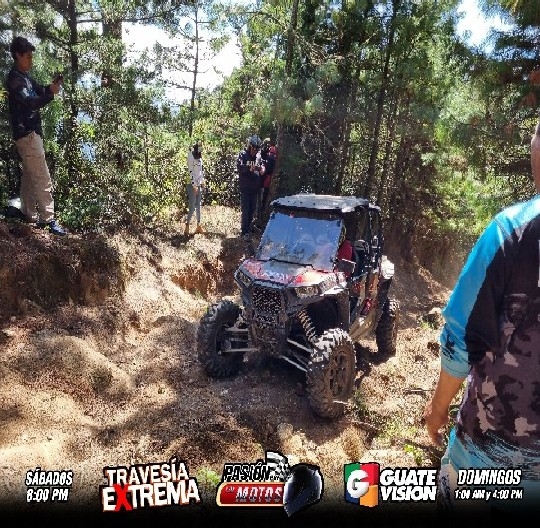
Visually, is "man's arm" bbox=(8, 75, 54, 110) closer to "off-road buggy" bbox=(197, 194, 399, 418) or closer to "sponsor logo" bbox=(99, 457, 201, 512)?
"off-road buggy" bbox=(197, 194, 399, 418)

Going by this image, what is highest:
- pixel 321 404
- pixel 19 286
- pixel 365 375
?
pixel 19 286

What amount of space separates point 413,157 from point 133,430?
412 inches

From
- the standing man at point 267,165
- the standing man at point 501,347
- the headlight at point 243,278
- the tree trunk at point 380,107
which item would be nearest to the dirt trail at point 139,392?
the headlight at point 243,278

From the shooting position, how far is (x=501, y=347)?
1.64m

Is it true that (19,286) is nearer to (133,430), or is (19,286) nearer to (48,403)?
(48,403)

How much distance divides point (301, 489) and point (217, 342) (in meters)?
3.22

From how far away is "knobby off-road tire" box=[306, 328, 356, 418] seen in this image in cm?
474

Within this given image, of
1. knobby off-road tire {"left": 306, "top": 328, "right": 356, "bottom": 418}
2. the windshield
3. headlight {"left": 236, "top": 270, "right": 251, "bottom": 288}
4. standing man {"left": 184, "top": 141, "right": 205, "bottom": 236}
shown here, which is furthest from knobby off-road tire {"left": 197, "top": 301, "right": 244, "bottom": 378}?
standing man {"left": 184, "top": 141, "right": 205, "bottom": 236}

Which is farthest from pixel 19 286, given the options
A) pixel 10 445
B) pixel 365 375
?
pixel 365 375

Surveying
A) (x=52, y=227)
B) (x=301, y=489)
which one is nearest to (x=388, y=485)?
(x=301, y=489)

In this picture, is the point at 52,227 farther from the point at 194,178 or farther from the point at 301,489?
the point at 301,489

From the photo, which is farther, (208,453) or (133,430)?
(133,430)

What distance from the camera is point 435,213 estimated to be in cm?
1298

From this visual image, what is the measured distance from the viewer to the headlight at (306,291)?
16.4 feet
